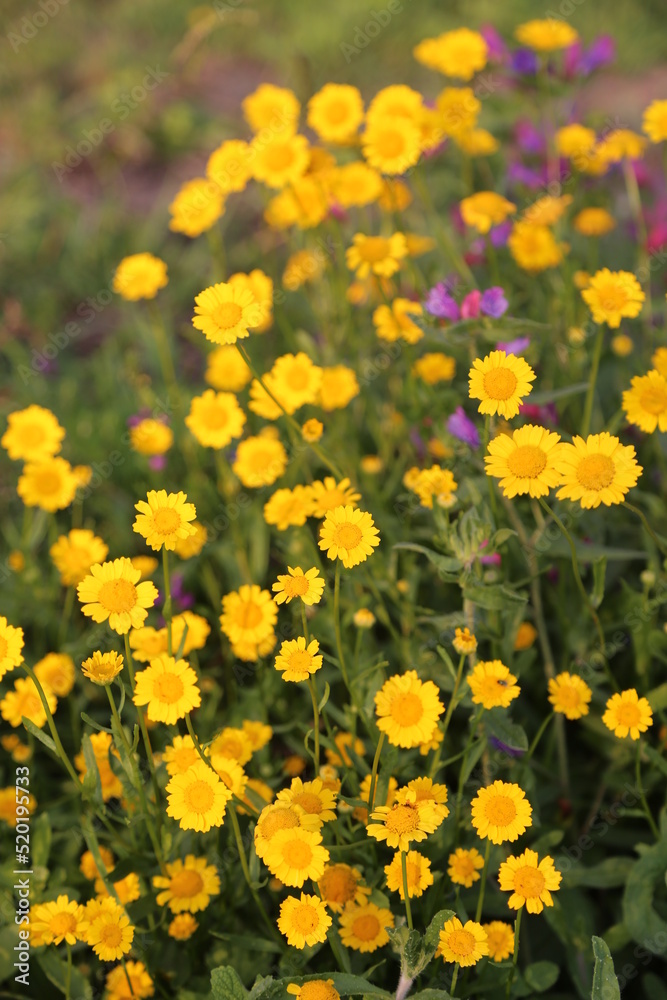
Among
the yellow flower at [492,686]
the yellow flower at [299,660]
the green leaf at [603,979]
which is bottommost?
the green leaf at [603,979]

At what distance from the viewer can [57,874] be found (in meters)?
1.60

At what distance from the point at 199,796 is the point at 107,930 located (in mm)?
229

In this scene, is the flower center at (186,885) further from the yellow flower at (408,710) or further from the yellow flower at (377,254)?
the yellow flower at (377,254)

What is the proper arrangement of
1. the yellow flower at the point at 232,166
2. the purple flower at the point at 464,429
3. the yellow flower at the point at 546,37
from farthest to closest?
the yellow flower at the point at 546,37 < the yellow flower at the point at 232,166 < the purple flower at the point at 464,429

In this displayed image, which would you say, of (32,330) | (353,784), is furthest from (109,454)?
(353,784)

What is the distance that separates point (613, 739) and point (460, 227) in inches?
64.0

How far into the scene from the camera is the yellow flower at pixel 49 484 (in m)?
1.93

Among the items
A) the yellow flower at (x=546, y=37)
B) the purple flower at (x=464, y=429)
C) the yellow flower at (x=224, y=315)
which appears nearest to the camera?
the yellow flower at (x=224, y=315)

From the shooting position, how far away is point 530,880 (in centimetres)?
119

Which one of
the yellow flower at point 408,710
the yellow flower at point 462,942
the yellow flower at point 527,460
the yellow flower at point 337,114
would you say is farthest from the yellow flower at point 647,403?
the yellow flower at point 337,114

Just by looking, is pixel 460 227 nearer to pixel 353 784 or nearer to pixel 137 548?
pixel 137 548

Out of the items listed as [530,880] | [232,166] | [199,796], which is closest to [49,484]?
[232,166]

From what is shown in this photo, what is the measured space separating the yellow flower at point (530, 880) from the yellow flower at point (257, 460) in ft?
2.89

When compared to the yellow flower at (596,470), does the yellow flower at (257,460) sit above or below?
below
